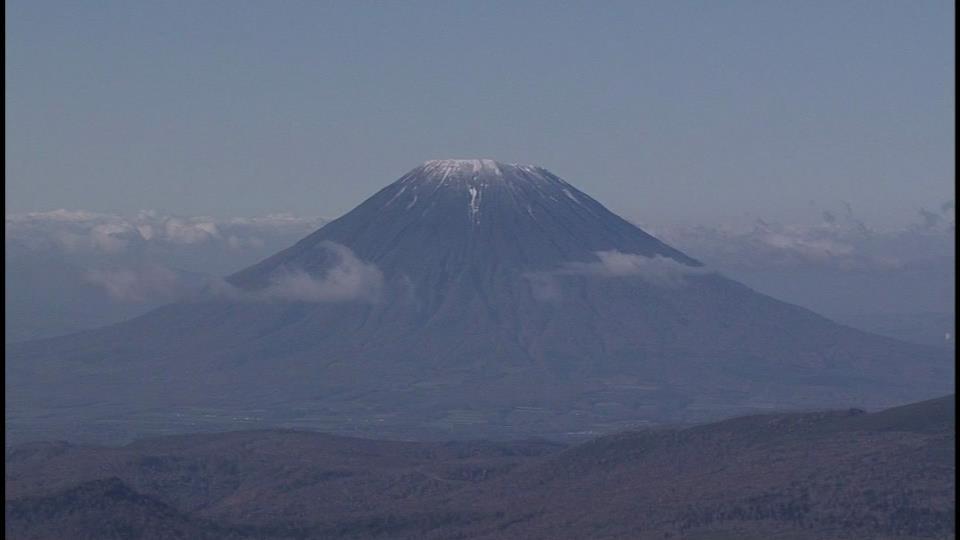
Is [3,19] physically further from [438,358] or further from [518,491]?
[438,358]

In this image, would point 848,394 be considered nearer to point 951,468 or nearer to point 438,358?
point 438,358

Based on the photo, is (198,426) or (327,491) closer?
(327,491)

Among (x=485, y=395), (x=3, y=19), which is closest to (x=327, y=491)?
(x=3, y=19)

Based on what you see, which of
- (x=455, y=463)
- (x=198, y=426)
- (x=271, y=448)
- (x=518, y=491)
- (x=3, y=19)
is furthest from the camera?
(x=198, y=426)

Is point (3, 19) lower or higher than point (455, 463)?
higher

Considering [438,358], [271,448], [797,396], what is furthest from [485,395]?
[271,448]

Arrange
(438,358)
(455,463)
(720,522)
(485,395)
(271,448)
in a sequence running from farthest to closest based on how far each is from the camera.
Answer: (438,358) → (485,395) → (271,448) → (455,463) → (720,522)
